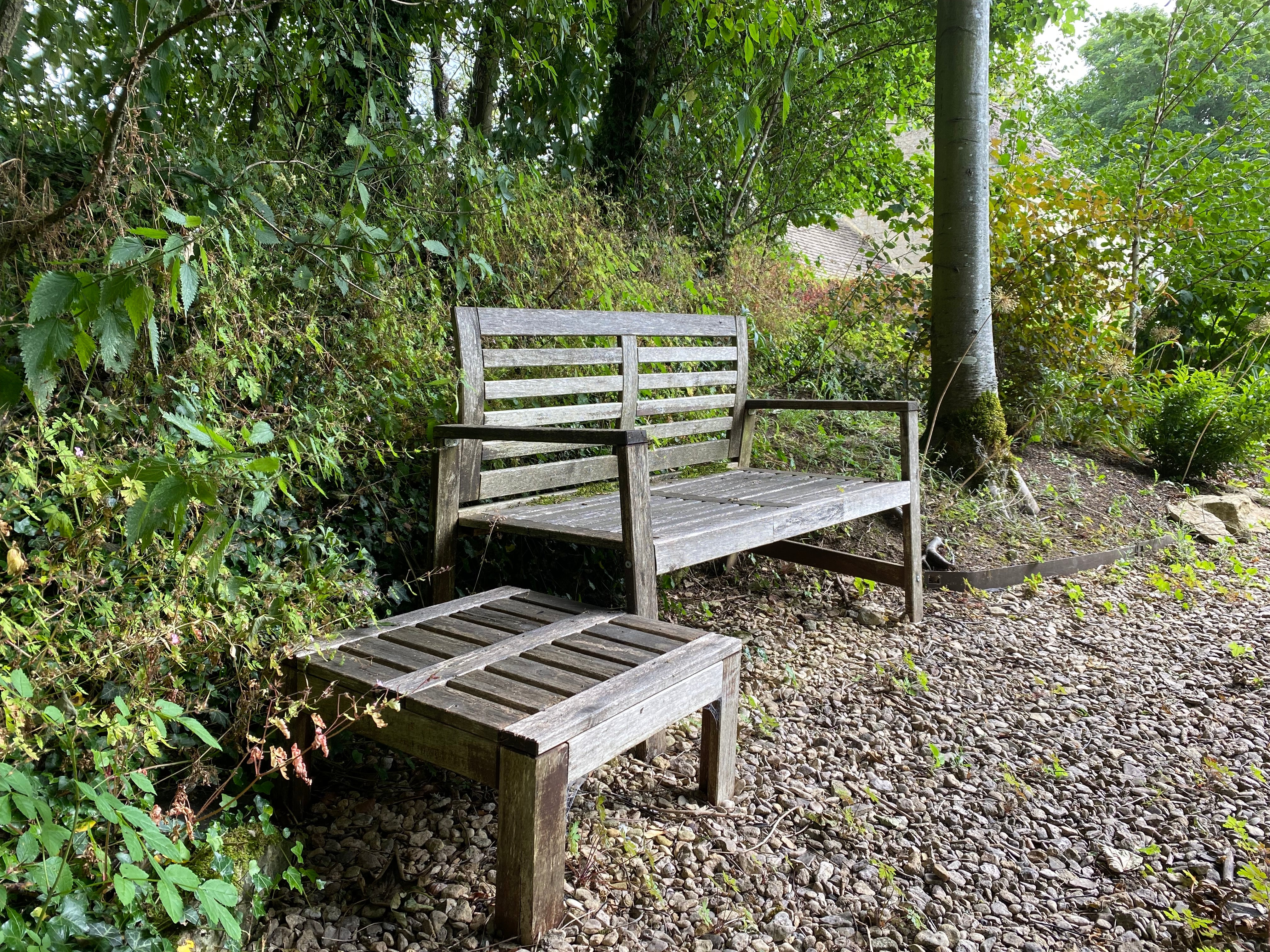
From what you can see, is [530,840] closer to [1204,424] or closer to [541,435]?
[541,435]

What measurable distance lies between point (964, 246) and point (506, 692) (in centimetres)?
421

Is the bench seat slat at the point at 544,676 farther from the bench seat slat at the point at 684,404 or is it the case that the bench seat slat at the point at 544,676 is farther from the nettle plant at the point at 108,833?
the bench seat slat at the point at 684,404

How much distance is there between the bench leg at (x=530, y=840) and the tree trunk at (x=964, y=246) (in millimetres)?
3818

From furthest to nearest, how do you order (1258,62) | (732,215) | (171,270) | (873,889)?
(1258,62), (732,215), (873,889), (171,270)

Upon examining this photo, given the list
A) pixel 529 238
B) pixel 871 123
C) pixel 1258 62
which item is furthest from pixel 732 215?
pixel 1258 62

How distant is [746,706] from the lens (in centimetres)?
282

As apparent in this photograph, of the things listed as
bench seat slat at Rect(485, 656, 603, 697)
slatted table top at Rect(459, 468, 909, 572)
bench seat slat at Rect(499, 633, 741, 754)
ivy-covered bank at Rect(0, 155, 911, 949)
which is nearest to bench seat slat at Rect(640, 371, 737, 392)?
slatted table top at Rect(459, 468, 909, 572)

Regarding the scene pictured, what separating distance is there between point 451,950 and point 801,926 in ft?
2.44

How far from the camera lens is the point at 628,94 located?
18.0 ft

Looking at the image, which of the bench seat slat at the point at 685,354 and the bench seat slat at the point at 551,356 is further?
the bench seat slat at the point at 685,354

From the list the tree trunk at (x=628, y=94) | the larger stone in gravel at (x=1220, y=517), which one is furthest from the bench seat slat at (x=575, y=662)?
the larger stone in gravel at (x=1220, y=517)

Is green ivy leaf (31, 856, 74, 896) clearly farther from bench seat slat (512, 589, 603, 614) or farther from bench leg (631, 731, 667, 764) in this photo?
bench leg (631, 731, 667, 764)

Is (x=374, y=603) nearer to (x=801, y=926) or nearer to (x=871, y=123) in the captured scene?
(x=801, y=926)

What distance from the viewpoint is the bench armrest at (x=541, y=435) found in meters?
2.25
